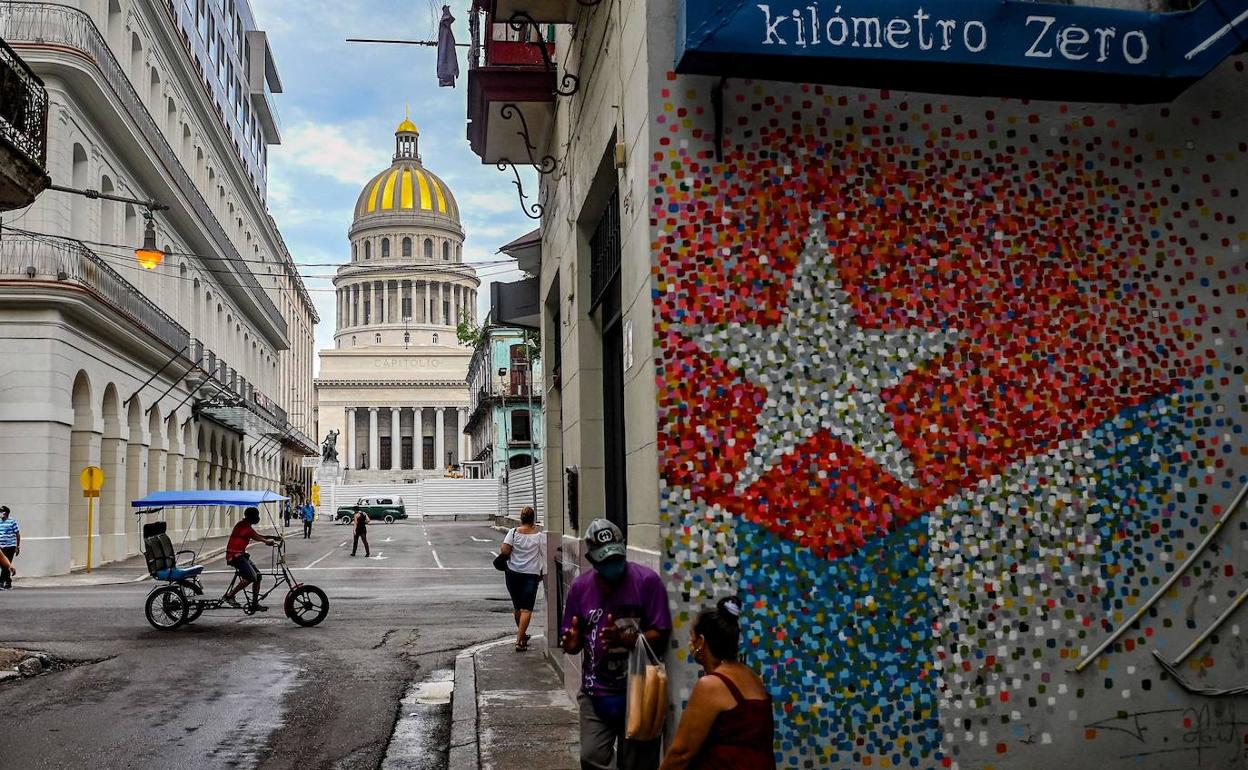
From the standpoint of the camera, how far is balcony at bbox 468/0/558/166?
11.1 m

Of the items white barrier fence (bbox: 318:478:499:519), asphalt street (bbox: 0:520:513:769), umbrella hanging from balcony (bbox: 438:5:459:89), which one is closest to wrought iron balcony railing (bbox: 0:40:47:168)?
umbrella hanging from balcony (bbox: 438:5:459:89)

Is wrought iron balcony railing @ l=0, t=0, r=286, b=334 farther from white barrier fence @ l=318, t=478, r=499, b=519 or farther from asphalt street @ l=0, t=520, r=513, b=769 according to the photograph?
white barrier fence @ l=318, t=478, r=499, b=519

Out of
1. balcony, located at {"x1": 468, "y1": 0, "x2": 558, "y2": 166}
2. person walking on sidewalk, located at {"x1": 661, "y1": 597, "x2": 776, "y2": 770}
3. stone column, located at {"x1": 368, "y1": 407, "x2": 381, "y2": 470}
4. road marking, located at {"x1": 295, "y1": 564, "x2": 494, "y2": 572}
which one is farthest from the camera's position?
stone column, located at {"x1": 368, "y1": 407, "x2": 381, "y2": 470}

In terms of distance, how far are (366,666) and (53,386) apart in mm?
18572

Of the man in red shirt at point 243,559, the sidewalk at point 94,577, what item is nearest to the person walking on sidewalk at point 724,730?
the man in red shirt at point 243,559

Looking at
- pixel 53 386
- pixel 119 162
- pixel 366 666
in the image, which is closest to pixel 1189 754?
pixel 366 666

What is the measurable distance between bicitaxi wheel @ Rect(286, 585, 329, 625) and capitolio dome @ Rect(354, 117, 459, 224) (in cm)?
13769

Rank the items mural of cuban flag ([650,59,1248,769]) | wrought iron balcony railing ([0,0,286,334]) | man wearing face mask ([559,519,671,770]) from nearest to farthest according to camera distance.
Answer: man wearing face mask ([559,519,671,770]) → mural of cuban flag ([650,59,1248,769]) → wrought iron balcony railing ([0,0,286,334])

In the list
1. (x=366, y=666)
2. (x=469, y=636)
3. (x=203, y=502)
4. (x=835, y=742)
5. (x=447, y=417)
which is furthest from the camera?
(x=447, y=417)

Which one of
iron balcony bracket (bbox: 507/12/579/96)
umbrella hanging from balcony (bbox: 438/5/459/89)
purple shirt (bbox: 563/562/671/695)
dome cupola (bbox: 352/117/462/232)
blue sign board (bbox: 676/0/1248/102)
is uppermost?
dome cupola (bbox: 352/117/462/232)

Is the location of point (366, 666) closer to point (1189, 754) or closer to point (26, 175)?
point (26, 175)

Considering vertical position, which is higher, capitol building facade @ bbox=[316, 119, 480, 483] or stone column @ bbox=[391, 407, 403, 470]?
capitol building facade @ bbox=[316, 119, 480, 483]

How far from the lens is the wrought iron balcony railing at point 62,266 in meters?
28.0

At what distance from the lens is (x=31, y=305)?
92.8 ft
